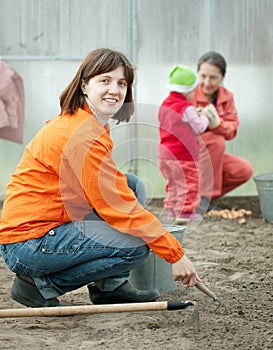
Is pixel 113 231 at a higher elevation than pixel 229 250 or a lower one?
higher

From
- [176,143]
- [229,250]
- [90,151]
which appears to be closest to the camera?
[90,151]

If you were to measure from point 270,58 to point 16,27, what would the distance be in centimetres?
246

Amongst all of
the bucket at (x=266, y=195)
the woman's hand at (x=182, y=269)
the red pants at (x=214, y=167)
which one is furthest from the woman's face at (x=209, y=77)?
the woman's hand at (x=182, y=269)

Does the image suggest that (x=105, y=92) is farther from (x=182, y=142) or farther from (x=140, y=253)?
(x=182, y=142)

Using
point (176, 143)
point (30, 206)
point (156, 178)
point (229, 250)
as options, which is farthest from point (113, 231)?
point (156, 178)

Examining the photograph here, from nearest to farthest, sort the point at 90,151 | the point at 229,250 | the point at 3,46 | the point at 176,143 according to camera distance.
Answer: the point at 90,151 → the point at 229,250 → the point at 176,143 → the point at 3,46

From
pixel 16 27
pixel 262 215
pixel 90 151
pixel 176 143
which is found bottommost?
pixel 262 215

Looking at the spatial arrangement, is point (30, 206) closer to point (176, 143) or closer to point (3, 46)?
point (176, 143)

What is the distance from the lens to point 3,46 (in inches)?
277

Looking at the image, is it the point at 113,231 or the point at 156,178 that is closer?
the point at 113,231

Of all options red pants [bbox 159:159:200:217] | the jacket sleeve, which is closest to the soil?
red pants [bbox 159:159:200:217]

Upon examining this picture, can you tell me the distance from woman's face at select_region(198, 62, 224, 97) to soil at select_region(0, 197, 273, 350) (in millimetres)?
2290

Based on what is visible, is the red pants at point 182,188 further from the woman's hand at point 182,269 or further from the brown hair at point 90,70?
the woman's hand at point 182,269

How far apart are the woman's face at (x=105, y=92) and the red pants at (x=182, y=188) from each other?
282cm
